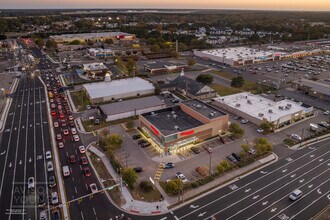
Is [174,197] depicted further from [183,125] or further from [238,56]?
[238,56]

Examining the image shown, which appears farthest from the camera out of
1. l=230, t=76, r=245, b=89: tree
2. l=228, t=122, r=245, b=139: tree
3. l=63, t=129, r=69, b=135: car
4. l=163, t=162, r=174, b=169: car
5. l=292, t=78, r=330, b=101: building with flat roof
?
l=230, t=76, r=245, b=89: tree

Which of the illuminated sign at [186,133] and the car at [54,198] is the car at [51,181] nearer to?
the car at [54,198]

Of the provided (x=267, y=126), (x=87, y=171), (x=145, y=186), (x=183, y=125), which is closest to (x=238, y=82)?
(x=267, y=126)

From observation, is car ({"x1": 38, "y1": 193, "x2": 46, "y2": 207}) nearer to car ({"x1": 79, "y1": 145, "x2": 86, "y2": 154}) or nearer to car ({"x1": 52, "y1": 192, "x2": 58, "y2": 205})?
car ({"x1": 52, "y1": 192, "x2": 58, "y2": 205})

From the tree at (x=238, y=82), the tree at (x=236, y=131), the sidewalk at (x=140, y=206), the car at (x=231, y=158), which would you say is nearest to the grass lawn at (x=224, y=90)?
the tree at (x=238, y=82)

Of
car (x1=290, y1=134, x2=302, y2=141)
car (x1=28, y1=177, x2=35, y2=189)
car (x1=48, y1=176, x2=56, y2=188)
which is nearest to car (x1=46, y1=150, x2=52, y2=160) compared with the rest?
car (x1=28, y1=177, x2=35, y2=189)

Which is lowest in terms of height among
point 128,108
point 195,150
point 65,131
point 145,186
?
point 195,150
